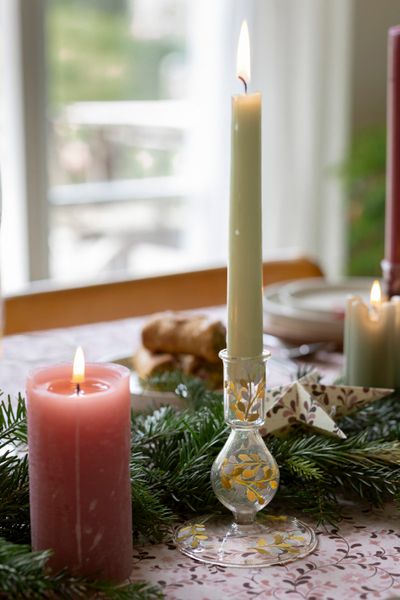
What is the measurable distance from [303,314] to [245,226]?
2.06 ft

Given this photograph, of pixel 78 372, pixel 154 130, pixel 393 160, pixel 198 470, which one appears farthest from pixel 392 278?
pixel 154 130

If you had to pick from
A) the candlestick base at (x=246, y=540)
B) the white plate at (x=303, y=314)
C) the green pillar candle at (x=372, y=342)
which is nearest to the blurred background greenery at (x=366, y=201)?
the white plate at (x=303, y=314)

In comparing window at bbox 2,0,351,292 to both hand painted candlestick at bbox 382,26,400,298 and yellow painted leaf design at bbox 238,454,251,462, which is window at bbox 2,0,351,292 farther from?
yellow painted leaf design at bbox 238,454,251,462

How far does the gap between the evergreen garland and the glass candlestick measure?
36 mm

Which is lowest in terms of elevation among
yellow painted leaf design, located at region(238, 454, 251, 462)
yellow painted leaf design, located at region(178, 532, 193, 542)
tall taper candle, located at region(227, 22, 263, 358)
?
yellow painted leaf design, located at region(178, 532, 193, 542)

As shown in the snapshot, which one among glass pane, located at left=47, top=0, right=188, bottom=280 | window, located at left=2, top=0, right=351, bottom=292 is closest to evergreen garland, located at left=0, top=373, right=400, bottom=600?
window, located at left=2, top=0, right=351, bottom=292

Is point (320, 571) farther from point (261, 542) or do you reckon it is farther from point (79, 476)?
point (79, 476)

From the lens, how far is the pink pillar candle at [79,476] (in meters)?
0.56

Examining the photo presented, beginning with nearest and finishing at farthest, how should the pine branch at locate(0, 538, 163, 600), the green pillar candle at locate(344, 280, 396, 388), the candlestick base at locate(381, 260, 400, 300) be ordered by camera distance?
the pine branch at locate(0, 538, 163, 600), the green pillar candle at locate(344, 280, 396, 388), the candlestick base at locate(381, 260, 400, 300)

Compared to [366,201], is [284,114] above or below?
above

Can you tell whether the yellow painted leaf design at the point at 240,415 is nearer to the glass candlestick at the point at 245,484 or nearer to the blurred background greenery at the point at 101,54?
the glass candlestick at the point at 245,484

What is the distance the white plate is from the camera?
1199mm

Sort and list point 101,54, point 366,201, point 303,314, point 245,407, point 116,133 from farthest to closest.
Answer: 1. point 366,201
2. point 116,133
3. point 101,54
4. point 303,314
5. point 245,407

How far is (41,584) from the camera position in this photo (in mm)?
526
